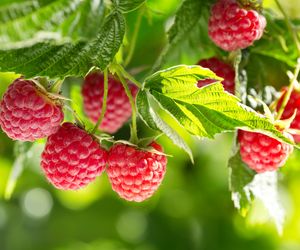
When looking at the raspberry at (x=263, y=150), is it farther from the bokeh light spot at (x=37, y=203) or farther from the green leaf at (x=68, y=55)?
the bokeh light spot at (x=37, y=203)

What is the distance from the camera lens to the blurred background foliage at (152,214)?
2967 mm

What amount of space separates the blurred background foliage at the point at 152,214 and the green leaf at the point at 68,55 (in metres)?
1.62

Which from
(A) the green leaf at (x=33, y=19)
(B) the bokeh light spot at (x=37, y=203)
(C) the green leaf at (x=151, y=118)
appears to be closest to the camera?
(A) the green leaf at (x=33, y=19)

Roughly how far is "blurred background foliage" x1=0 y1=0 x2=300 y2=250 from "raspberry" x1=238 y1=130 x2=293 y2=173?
52.2 inches

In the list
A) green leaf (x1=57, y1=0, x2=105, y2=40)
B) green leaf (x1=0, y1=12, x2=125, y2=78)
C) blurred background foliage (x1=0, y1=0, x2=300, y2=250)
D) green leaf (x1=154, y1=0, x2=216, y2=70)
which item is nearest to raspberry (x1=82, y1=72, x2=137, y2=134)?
green leaf (x1=154, y1=0, x2=216, y2=70)

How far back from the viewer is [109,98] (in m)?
1.51

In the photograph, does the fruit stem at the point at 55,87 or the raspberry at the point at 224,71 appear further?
the raspberry at the point at 224,71

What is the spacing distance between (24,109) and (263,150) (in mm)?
437

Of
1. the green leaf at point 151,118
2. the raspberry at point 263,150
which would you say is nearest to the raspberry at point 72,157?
the green leaf at point 151,118

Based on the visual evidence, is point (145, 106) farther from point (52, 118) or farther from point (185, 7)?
point (185, 7)

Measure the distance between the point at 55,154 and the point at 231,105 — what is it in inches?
12.6

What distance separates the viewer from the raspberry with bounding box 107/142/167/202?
1.28 metres

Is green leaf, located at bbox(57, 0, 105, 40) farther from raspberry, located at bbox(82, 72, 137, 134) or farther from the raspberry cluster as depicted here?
raspberry, located at bbox(82, 72, 137, 134)

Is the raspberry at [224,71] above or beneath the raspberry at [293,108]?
above
